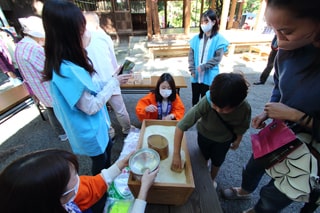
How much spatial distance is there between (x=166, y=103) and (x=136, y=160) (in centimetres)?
124

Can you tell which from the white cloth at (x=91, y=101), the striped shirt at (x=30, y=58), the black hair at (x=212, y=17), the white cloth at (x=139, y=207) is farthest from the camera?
the black hair at (x=212, y=17)

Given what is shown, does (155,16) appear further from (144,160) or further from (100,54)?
(144,160)

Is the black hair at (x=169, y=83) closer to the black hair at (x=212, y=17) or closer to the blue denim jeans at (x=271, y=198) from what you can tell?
the black hair at (x=212, y=17)

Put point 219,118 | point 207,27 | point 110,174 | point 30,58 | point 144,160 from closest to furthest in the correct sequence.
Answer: point 144,160
point 110,174
point 219,118
point 30,58
point 207,27

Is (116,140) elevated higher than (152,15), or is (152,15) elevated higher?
(152,15)

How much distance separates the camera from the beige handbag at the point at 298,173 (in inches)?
27.7

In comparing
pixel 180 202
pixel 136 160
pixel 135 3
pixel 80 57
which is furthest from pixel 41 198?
pixel 135 3

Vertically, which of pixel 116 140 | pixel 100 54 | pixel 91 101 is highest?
pixel 100 54

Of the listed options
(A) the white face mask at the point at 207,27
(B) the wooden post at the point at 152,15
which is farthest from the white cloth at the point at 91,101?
(B) the wooden post at the point at 152,15

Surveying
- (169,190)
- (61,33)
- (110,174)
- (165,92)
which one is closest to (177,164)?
(169,190)

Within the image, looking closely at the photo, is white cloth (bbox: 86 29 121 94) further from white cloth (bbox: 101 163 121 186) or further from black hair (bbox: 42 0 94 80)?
white cloth (bbox: 101 163 121 186)

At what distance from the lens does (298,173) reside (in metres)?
0.74

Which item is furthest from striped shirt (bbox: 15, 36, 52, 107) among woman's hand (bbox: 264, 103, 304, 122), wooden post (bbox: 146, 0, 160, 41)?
wooden post (bbox: 146, 0, 160, 41)

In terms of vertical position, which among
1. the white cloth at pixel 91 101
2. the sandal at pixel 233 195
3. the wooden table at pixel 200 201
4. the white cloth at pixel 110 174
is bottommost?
the sandal at pixel 233 195
